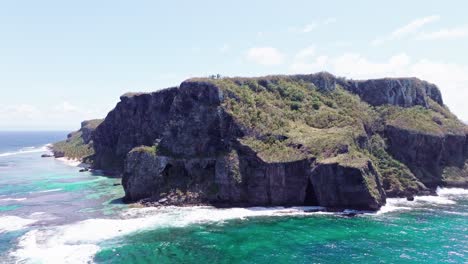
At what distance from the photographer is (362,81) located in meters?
158

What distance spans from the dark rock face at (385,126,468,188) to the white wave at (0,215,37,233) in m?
104

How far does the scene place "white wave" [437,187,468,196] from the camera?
373 feet

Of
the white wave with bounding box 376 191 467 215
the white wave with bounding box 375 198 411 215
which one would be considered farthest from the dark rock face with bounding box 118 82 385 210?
the white wave with bounding box 376 191 467 215

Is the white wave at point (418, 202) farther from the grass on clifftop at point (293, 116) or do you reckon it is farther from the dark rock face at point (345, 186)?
the grass on clifftop at point (293, 116)

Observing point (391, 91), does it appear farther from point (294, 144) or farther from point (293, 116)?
point (294, 144)

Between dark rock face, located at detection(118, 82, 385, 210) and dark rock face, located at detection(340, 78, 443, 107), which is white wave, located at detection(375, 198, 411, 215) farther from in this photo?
dark rock face, located at detection(340, 78, 443, 107)

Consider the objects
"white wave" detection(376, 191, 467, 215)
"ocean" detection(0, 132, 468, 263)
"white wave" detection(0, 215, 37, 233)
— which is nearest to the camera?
"ocean" detection(0, 132, 468, 263)

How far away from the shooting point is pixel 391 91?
5979 inches

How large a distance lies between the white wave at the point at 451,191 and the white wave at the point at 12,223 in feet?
354

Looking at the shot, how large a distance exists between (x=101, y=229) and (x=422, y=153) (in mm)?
97435

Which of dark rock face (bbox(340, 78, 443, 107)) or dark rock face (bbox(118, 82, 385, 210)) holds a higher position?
dark rock face (bbox(340, 78, 443, 107))

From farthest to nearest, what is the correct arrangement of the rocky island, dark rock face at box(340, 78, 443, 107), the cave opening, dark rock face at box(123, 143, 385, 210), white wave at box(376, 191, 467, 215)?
dark rock face at box(340, 78, 443, 107)
the cave opening
the rocky island
white wave at box(376, 191, 467, 215)
dark rock face at box(123, 143, 385, 210)

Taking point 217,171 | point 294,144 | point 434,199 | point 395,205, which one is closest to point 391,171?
point 434,199

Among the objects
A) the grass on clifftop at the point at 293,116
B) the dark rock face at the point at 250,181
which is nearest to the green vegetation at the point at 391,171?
the grass on clifftop at the point at 293,116
